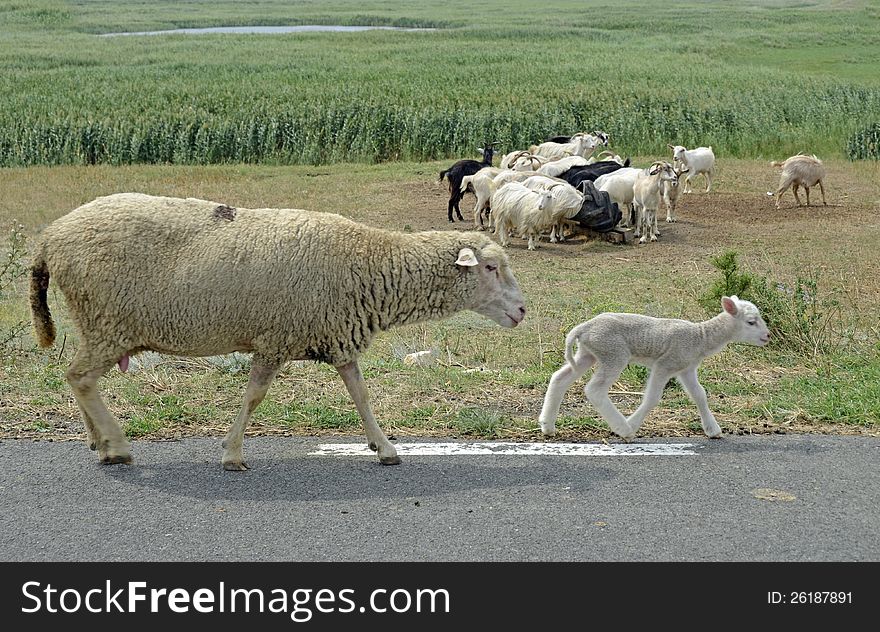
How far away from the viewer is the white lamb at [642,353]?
6887 millimetres

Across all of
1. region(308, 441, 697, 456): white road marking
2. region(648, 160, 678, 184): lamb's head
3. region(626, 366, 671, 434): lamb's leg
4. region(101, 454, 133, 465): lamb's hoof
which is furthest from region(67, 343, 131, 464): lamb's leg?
region(648, 160, 678, 184): lamb's head

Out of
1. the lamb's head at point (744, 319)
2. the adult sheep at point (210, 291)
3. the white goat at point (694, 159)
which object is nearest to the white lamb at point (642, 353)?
the lamb's head at point (744, 319)

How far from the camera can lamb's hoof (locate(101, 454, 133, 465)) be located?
21.0 ft

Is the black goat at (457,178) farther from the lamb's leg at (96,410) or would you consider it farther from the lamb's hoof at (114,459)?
the lamb's hoof at (114,459)

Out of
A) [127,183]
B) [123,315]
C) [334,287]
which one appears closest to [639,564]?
[334,287]

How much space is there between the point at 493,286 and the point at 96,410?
2.41 m

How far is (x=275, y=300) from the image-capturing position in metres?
6.48

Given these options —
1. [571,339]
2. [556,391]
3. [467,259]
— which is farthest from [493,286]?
[556,391]

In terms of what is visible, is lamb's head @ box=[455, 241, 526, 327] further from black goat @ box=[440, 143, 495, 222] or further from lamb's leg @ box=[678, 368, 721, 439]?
black goat @ box=[440, 143, 495, 222]

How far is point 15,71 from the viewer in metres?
47.4

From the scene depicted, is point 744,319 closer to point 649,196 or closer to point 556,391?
point 556,391

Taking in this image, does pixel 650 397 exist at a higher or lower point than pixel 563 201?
higher

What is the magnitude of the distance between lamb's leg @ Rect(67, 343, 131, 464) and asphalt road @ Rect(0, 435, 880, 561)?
0.33 feet

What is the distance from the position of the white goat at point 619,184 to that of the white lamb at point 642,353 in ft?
40.9
